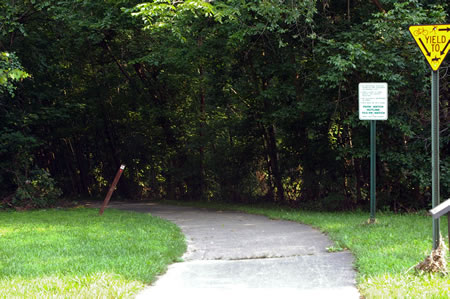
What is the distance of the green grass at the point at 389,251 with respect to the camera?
5.39 m

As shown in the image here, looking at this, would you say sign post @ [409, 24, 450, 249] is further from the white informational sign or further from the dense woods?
the dense woods

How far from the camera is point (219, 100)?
19.0 metres

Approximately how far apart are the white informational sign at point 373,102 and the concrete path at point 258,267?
2776 mm

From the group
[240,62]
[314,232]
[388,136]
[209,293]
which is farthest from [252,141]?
[209,293]

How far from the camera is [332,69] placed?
1296cm

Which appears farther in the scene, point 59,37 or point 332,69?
point 59,37

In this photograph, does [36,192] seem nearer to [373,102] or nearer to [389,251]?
[373,102]

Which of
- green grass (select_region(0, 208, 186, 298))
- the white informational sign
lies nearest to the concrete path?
green grass (select_region(0, 208, 186, 298))

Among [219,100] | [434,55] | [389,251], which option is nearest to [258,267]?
[389,251]

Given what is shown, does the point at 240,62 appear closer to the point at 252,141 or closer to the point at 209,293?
the point at 252,141

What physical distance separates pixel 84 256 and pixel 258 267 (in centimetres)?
287

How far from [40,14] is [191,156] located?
8695 mm

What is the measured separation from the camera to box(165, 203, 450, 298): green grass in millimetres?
5395

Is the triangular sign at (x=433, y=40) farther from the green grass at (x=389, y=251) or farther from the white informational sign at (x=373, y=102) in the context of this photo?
the white informational sign at (x=373, y=102)
